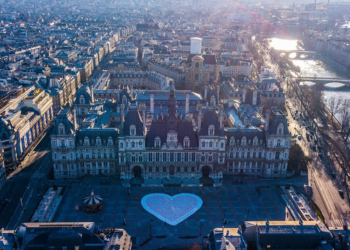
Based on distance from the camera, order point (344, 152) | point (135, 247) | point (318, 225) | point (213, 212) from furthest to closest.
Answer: point (344, 152)
point (213, 212)
point (135, 247)
point (318, 225)

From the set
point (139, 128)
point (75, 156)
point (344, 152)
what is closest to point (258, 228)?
point (139, 128)

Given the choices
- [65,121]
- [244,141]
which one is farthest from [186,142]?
[65,121]

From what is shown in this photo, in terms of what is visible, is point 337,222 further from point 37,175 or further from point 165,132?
point 37,175

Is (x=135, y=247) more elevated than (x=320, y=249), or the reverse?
(x=320, y=249)

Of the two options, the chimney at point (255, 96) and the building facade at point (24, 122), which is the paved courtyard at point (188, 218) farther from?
the chimney at point (255, 96)

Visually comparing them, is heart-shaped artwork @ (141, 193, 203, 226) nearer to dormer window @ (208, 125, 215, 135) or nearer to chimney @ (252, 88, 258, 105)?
dormer window @ (208, 125, 215, 135)

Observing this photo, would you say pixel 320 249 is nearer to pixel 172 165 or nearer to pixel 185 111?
pixel 172 165
